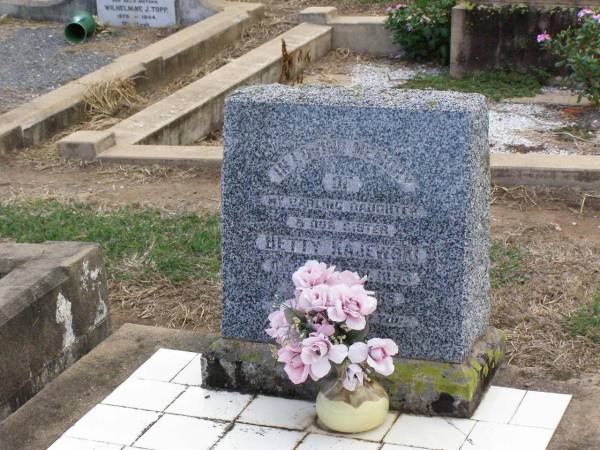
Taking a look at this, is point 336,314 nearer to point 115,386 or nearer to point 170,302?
point 115,386

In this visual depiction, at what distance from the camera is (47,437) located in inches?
170

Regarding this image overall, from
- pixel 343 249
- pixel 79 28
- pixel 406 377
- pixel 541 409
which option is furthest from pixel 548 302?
pixel 79 28

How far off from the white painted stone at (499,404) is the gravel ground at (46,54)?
6232mm

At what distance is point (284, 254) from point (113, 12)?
9.09 meters

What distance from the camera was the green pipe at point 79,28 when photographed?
12.2 meters

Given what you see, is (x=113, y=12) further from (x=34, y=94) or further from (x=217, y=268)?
(x=217, y=268)

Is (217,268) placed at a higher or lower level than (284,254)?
lower

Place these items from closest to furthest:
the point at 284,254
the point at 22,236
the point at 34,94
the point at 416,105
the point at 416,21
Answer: the point at 416,105, the point at 284,254, the point at 22,236, the point at 34,94, the point at 416,21

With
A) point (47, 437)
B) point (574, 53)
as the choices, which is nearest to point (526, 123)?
point (574, 53)

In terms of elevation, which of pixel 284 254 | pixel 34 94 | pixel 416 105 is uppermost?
pixel 416 105

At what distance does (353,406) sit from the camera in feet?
13.6

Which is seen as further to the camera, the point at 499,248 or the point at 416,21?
the point at 416,21

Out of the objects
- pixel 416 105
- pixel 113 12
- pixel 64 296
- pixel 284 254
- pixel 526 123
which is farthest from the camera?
pixel 113 12

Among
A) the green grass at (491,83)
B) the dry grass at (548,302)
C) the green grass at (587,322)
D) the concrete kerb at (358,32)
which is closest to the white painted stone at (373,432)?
the dry grass at (548,302)
